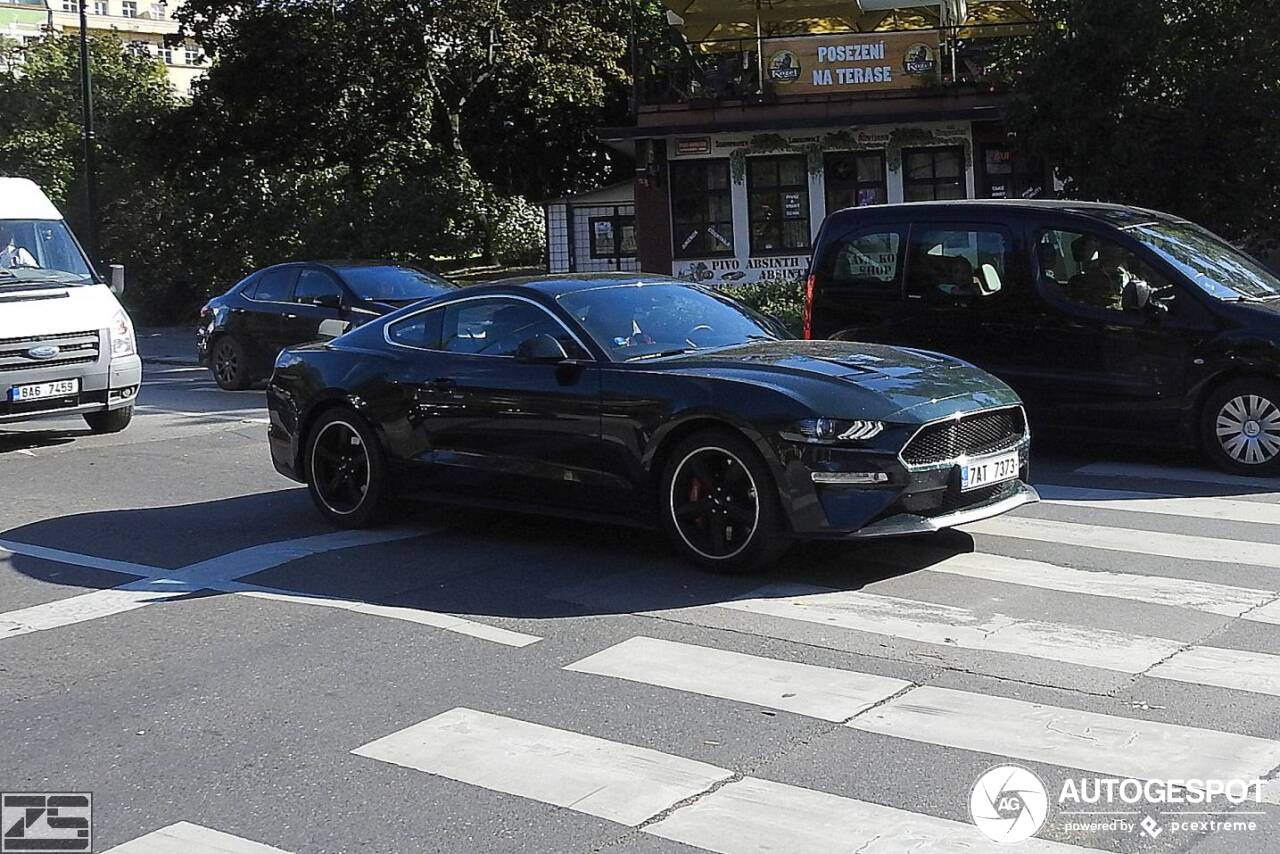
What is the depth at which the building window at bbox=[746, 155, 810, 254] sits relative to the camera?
30.9 metres

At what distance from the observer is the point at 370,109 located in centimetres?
3675

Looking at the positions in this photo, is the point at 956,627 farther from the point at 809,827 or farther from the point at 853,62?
the point at 853,62

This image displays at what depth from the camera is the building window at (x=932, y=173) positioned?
99.1 feet

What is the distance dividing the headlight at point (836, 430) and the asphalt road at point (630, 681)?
2.41ft

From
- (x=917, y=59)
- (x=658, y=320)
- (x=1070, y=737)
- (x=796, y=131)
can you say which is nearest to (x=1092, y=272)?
(x=658, y=320)

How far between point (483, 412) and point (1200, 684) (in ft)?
13.9

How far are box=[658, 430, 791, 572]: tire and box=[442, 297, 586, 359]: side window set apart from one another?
1.00 meters

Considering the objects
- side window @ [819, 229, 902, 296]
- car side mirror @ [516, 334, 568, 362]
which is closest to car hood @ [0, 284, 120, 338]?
car side mirror @ [516, 334, 568, 362]

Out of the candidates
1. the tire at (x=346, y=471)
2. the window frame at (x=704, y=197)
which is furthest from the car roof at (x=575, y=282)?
the window frame at (x=704, y=197)

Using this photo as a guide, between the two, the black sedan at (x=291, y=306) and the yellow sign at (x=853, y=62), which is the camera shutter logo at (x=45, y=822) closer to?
the black sedan at (x=291, y=306)

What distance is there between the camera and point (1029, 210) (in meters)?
11.2

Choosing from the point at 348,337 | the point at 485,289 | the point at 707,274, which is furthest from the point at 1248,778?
the point at 707,274

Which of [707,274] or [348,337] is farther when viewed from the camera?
[707,274]

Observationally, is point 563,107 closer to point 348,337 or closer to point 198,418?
point 198,418
